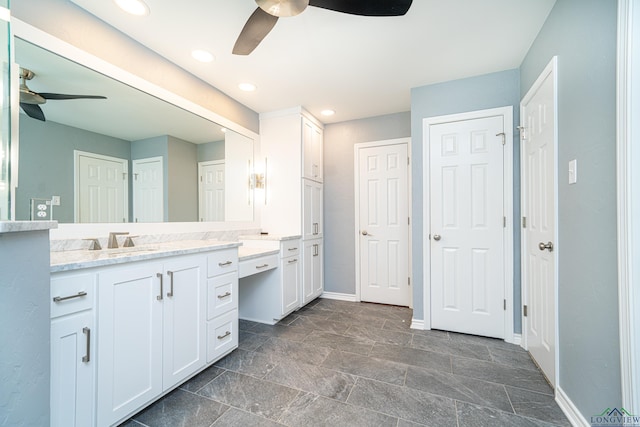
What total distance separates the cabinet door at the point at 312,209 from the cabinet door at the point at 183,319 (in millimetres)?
1579

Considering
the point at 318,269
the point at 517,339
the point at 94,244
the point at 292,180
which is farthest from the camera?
the point at 318,269

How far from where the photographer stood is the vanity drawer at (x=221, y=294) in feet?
6.15

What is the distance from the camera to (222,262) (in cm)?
197

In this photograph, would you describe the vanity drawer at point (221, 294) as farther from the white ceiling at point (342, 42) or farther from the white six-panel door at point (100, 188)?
the white ceiling at point (342, 42)

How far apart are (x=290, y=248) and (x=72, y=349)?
1.96 meters

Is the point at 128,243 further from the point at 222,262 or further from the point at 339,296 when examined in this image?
the point at 339,296

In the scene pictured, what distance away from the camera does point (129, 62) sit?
189cm

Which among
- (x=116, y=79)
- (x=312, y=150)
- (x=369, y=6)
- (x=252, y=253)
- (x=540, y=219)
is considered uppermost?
(x=369, y=6)

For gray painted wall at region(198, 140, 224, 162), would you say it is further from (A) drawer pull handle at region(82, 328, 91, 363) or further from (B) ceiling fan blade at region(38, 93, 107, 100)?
(A) drawer pull handle at region(82, 328, 91, 363)

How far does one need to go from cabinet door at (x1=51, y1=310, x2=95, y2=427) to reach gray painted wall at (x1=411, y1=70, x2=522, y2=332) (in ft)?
8.26

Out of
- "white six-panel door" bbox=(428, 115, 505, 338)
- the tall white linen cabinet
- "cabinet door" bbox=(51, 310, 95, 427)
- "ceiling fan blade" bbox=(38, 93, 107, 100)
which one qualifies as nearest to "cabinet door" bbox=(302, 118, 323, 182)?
the tall white linen cabinet

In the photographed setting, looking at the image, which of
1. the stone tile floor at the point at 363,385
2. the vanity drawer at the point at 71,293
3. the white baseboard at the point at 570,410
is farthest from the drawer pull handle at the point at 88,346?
the white baseboard at the point at 570,410

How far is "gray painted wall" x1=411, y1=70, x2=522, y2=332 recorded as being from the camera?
2.31 m

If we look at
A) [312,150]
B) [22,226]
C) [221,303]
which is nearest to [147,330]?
[221,303]
